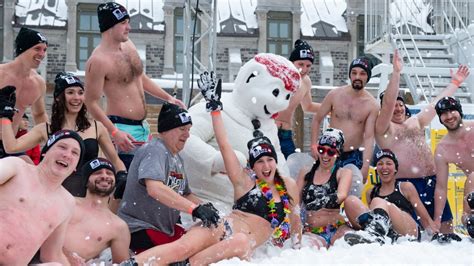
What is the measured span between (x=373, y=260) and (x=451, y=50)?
943 centimetres

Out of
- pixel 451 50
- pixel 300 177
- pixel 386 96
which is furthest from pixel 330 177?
pixel 451 50

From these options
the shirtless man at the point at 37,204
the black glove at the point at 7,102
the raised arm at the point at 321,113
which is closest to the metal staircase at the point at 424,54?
the raised arm at the point at 321,113

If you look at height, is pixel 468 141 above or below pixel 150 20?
below

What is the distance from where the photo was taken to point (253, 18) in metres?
24.3

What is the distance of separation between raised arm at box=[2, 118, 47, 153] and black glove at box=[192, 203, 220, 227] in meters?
1.31

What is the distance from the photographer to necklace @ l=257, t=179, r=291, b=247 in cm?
460

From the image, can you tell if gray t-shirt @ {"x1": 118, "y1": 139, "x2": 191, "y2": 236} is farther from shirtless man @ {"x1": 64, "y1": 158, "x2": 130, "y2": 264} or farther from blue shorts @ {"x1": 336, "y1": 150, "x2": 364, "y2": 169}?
blue shorts @ {"x1": 336, "y1": 150, "x2": 364, "y2": 169}

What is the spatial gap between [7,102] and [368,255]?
249 cm

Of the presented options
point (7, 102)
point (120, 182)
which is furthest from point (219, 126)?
point (7, 102)

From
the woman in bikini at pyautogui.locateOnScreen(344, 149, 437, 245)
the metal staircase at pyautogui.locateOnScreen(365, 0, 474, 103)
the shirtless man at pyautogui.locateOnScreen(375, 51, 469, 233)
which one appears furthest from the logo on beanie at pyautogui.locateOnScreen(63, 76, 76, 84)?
the metal staircase at pyautogui.locateOnScreen(365, 0, 474, 103)

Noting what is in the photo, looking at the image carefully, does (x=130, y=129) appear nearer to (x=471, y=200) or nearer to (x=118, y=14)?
(x=118, y=14)

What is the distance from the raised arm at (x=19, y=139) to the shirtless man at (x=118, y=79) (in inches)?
16.6

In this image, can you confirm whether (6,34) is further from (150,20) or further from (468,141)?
(468,141)

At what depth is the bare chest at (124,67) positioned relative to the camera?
503 cm
